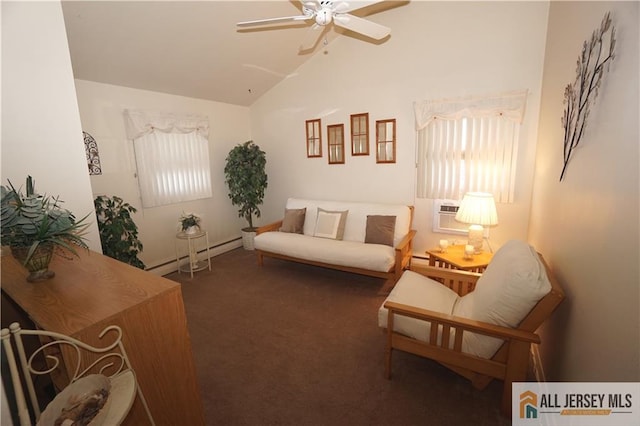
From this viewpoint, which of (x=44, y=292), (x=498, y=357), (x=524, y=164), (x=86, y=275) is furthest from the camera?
(x=524, y=164)

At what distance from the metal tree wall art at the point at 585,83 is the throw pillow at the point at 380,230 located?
1676 mm

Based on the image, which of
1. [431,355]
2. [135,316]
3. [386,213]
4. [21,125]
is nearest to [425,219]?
[386,213]

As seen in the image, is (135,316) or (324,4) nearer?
(135,316)

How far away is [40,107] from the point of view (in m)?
1.79

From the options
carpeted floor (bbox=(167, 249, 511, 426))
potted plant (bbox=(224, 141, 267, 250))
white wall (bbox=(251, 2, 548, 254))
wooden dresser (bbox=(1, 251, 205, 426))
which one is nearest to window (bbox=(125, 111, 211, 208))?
potted plant (bbox=(224, 141, 267, 250))

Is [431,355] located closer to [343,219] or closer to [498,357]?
[498,357]

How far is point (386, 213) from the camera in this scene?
3.41 metres

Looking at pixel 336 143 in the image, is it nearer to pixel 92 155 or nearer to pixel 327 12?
pixel 327 12

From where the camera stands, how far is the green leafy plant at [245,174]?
414cm

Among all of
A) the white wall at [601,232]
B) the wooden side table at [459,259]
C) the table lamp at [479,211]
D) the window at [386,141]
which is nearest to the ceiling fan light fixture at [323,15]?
the white wall at [601,232]

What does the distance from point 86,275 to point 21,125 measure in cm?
117

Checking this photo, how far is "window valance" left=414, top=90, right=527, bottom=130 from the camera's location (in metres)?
2.82

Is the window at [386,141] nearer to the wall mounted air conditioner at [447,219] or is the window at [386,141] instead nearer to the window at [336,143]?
the window at [336,143]

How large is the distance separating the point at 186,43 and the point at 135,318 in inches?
113
